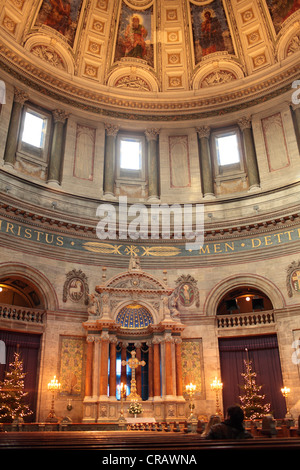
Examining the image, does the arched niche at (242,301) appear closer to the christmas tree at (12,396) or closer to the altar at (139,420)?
the altar at (139,420)

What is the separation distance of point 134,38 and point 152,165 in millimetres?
8952

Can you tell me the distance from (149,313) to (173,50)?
57.2ft

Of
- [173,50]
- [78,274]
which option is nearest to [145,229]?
[78,274]

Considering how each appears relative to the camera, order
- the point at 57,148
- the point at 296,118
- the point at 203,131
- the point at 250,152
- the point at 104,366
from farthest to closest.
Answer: the point at 203,131, the point at 250,152, the point at 57,148, the point at 296,118, the point at 104,366

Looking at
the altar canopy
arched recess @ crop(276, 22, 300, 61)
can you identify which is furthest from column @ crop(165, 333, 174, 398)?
arched recess @ crop(276, 22, 300, 61)

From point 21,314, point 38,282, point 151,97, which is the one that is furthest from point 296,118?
point 21,314

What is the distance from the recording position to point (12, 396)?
55.5 feet

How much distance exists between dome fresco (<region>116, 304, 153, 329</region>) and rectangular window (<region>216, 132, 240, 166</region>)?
399 inches

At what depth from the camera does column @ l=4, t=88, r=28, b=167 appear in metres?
21.5

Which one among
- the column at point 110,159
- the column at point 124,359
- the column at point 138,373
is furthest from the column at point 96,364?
the column at point 110,159

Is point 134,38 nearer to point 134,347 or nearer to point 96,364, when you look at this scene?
point 134,347

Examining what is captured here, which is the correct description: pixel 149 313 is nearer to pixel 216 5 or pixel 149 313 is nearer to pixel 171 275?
pixel 171 275

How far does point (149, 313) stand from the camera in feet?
67.7

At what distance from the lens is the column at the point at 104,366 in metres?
18.2
